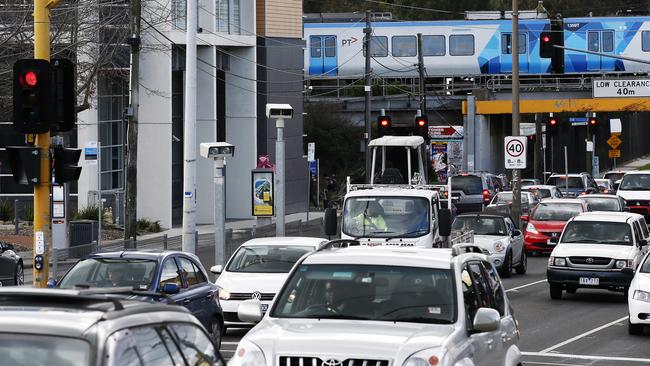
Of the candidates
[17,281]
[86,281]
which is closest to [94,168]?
[17,281]

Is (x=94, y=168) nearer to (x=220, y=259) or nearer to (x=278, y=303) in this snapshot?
(x=220, y=259)

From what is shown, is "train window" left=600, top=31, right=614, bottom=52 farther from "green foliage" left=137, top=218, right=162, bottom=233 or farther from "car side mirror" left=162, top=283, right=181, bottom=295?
"car side mirror" left=162, top=283, right=181, bottom=295

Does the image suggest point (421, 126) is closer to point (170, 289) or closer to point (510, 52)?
point (510, 52)

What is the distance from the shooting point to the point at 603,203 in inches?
1624

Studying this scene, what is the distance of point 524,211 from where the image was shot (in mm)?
45812

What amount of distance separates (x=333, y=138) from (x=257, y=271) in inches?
1973

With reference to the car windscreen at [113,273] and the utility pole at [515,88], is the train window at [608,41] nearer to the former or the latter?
the utility pole at [515,88]

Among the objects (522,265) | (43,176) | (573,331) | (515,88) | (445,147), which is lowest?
(573,331)

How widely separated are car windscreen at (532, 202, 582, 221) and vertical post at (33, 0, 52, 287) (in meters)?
23.8

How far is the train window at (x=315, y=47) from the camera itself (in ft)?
221

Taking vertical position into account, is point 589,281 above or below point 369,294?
below

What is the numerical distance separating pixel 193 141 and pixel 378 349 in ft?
57.0

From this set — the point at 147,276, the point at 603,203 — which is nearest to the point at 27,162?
the point at 147,276

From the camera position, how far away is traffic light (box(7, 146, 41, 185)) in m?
16.2
